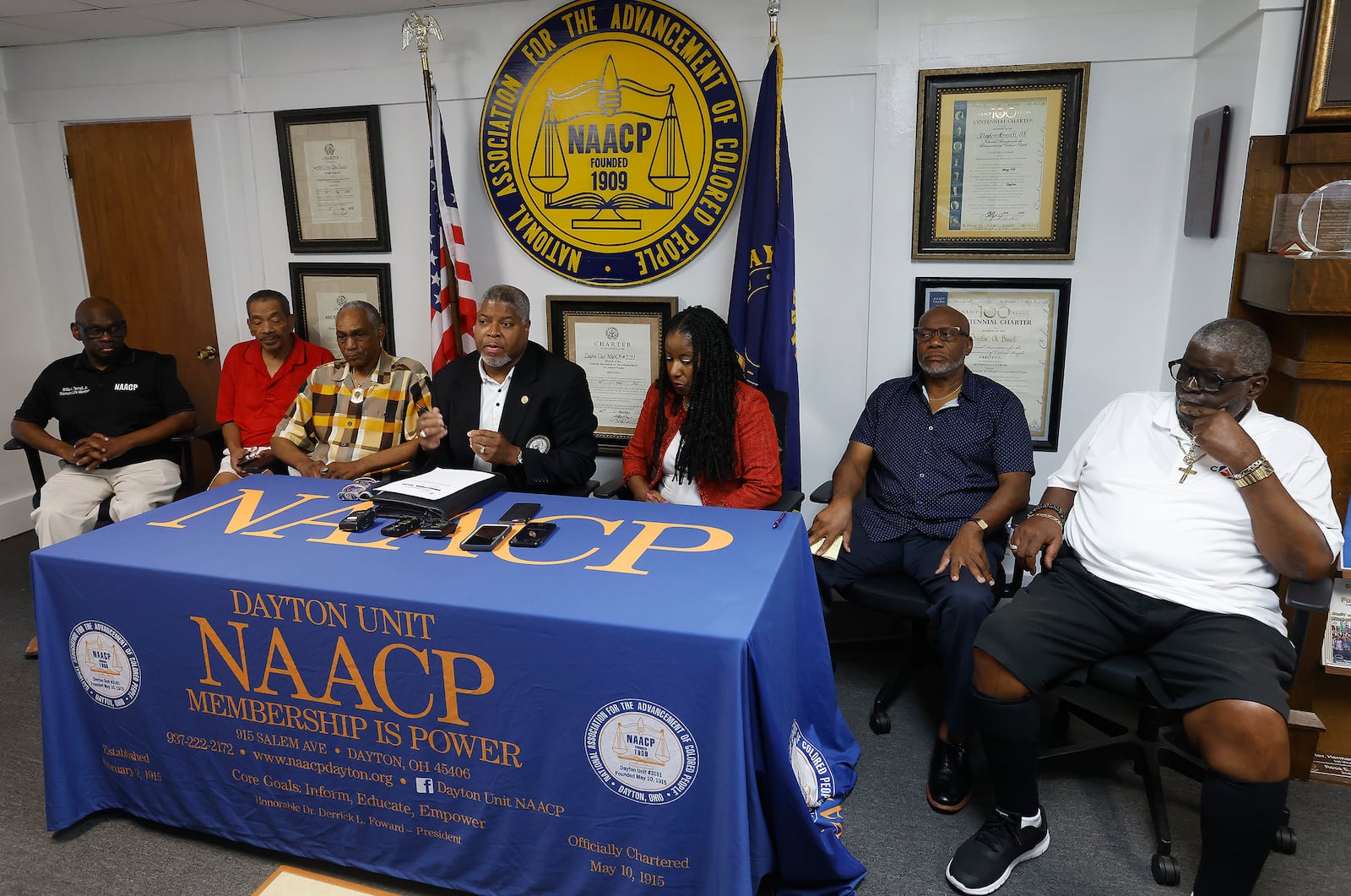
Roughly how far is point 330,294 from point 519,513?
229cm

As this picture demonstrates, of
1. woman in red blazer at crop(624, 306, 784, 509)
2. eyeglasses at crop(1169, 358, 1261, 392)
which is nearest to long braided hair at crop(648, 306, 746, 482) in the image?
woman in red blazer at crop(624, 306, 784, 509)

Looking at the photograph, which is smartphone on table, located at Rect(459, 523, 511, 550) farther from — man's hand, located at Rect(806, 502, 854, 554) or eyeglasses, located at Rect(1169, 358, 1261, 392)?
eyeglasses, located at Rect(1169, 358, 1261, 392)

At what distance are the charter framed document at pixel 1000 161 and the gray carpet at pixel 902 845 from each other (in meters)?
1.77

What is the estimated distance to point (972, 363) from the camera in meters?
3.21

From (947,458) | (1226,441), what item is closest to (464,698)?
(947,458)

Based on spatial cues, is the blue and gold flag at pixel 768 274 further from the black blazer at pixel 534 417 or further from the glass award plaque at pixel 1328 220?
the glass award plaque at pixel 1328 220

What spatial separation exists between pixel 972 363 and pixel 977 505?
70 centimetres

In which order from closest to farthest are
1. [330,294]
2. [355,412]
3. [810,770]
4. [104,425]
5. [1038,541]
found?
[810,770] < [1038,541] < [355,412] < [104,425] < [330,294]

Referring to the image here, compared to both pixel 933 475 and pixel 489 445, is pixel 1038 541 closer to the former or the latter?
pixel 933 475

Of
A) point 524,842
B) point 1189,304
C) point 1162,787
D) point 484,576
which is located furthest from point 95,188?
point 1162,787

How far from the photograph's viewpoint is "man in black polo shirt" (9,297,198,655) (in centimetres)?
343

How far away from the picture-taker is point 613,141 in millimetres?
3453

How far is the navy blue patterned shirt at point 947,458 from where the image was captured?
2.72 meters

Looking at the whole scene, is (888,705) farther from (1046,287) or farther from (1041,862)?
(1046,287)
